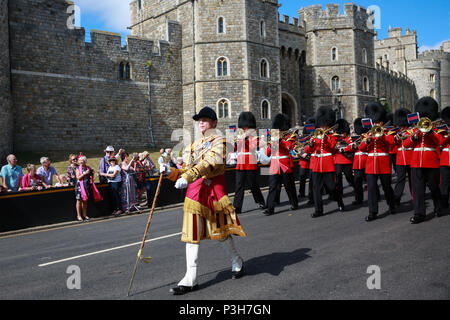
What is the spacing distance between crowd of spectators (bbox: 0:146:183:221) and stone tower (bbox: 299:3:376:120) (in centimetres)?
3001

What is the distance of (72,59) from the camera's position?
26.4 metres

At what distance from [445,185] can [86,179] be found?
27.6 ft

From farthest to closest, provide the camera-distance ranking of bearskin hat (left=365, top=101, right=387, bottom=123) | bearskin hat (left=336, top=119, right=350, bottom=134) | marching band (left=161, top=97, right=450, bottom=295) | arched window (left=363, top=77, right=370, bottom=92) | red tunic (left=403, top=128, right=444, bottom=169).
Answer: arched window (left=363, top=77, right=370, bottom=92) → bearskin hat (left=336, top=119, right=350, bottom=134) → bearskin hat (left=365, top=101, right=387, bottom=123) → red tunic (left=403, top=128, right=444, bottom=169) → marching band (left=161, top=97, right=450, bottom=295)

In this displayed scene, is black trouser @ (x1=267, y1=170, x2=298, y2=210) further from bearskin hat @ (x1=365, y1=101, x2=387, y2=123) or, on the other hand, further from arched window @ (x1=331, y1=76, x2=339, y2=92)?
arched window @ (x1=331, y1=76, x2=339, y2=92)

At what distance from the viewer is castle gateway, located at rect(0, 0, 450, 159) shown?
24.8m

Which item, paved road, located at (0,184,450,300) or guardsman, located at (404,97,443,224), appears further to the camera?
guardsman, located at (404,97,443,224)

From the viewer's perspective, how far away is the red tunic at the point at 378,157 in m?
8.82

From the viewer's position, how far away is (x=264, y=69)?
3225cm

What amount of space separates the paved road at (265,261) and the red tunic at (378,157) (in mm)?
1000

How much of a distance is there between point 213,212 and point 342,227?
12.3 ft

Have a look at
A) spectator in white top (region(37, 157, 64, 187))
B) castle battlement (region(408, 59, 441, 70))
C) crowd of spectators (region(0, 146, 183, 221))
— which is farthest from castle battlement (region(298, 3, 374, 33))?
castle battlement (region(408, 59, 441, 70))

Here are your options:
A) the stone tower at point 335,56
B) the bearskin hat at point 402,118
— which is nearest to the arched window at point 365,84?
the stone tower at point 335,56

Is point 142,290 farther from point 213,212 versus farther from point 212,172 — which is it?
point 212,172
